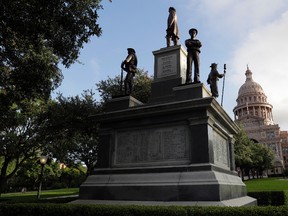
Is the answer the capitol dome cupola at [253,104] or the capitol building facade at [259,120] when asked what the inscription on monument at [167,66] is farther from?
the capitol dome cupola at [253,104]

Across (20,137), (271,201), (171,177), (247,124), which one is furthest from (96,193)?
(247,124)

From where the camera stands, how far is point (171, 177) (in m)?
10.9

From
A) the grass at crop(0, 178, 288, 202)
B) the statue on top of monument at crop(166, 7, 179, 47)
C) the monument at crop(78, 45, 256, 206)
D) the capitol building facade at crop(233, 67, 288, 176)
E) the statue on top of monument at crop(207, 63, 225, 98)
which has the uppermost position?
the capitol building facade at crop(233, 67, 288, 176)

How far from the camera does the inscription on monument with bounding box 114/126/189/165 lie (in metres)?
11.5

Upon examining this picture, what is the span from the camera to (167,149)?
1169 cm

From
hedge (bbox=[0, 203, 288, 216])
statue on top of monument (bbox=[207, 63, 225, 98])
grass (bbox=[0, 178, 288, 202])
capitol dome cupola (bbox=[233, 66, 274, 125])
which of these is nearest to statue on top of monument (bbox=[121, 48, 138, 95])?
statue on top of monument (bbox=[207, 63, 225, 98])

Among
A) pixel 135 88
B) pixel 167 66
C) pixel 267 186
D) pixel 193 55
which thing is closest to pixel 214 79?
pixel 193 55

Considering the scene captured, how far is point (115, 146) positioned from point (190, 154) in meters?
3.57

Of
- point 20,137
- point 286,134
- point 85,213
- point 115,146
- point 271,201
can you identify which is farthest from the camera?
point 286,134

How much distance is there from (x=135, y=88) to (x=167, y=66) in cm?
1274

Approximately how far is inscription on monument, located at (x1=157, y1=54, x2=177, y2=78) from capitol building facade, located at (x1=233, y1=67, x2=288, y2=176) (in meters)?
123

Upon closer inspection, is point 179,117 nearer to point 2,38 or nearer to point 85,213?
point 85,213

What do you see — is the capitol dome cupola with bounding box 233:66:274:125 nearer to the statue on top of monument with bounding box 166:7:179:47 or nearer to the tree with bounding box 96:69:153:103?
the tree with bounding box 96:69:153:103

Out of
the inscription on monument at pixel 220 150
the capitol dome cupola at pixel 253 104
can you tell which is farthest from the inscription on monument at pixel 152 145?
the capitol dome cupola at pixel 253 104
